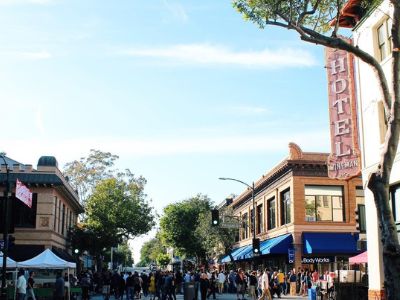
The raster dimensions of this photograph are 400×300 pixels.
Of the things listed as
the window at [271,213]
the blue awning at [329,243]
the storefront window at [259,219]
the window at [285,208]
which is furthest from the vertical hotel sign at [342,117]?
the storefront window at [259,219]

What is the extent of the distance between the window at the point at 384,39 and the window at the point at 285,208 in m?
19.8

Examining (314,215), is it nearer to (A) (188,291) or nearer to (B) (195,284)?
(B) (195,284)

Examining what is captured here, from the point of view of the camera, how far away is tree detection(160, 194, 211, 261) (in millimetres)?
74188

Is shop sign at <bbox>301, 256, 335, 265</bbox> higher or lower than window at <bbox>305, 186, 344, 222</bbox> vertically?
lower

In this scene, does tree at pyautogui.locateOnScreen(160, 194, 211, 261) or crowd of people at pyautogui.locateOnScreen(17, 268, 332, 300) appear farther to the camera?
tree at pyautogui.locateOnScreen(160, 194, 211, 261)

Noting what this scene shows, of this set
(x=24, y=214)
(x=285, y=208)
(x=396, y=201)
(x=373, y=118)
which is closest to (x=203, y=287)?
(x=396, y=201)

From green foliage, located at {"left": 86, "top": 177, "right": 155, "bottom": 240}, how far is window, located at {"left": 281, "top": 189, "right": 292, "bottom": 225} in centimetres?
1649

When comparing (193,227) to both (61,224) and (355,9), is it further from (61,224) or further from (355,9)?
(355,9)

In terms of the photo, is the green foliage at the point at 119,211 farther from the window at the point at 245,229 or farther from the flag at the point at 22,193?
the flag at the point at 22,193

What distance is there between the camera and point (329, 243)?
37.2m

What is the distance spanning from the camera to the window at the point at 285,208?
4006 cm

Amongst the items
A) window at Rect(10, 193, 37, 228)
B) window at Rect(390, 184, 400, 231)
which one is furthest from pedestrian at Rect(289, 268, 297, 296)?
window at Rect(10, 193, 37, 228)

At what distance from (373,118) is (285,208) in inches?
806

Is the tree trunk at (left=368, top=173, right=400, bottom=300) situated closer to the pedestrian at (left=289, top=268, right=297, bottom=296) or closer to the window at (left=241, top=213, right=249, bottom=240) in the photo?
the pedestrian at (left=289, top=268, right=297, bottom=296)
